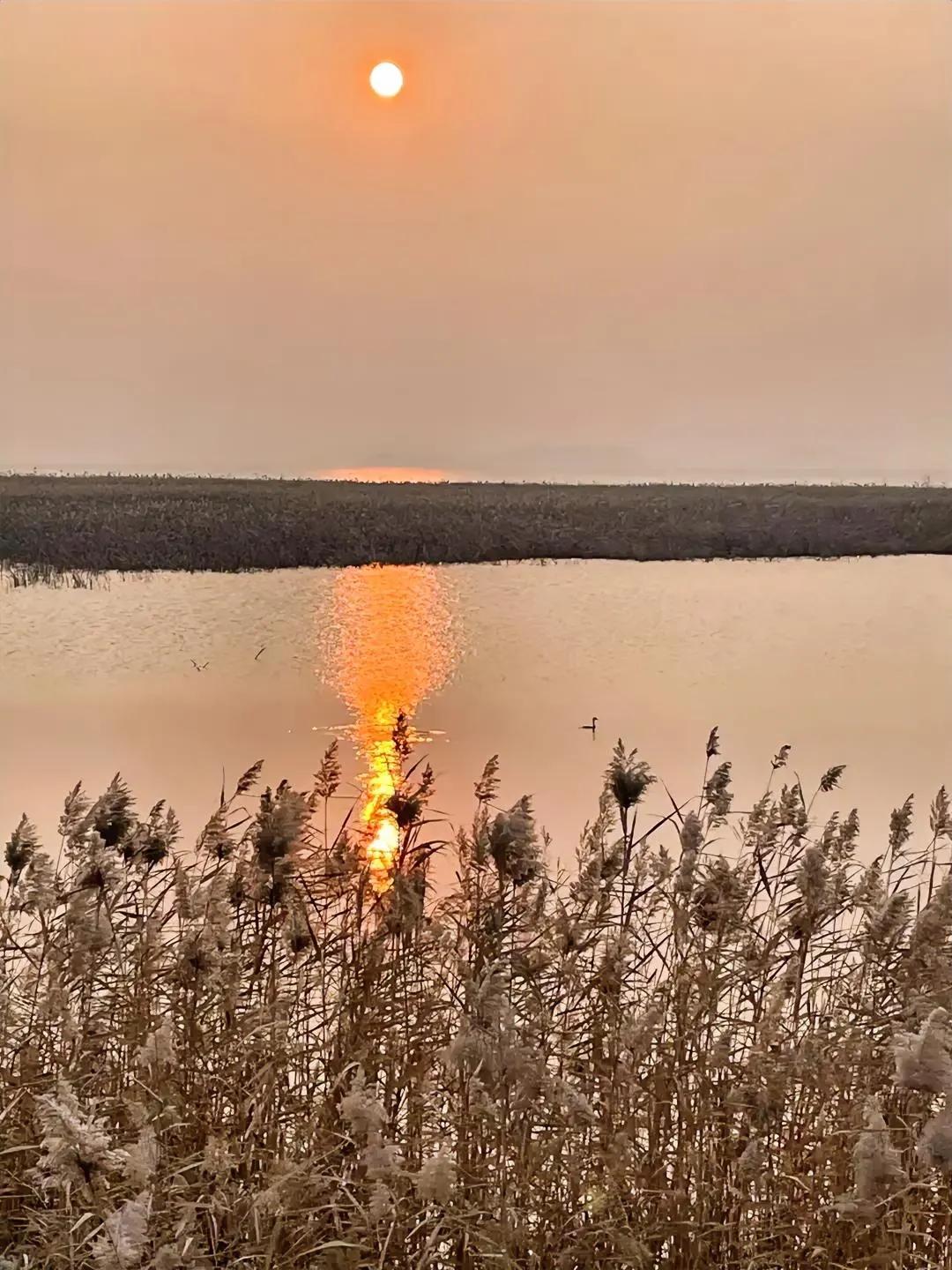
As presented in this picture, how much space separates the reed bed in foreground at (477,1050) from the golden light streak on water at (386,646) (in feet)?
2.28

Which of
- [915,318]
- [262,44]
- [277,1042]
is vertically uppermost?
[262,44]

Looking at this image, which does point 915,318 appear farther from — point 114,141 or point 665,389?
point 114,141

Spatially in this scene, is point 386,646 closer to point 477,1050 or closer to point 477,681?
point 477,681

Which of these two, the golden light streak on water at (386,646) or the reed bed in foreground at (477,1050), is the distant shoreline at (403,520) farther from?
the reed bed in foreground at (477,1050)

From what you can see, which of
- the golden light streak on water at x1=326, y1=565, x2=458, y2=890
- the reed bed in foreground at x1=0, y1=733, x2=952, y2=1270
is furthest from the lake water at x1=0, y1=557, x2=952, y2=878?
the reed bed in foreground at x1=0, y1=733, x2=952, y2=1270

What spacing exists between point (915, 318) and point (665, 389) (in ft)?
2.04

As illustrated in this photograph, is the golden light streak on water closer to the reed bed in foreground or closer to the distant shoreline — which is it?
the distant shoreline

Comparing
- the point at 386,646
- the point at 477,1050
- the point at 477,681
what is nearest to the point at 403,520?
the point at 386,646

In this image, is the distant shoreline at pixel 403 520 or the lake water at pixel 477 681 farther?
the distant shoreline at pixel 403 520

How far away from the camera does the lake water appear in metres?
2.24

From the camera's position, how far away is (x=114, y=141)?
2.22 m

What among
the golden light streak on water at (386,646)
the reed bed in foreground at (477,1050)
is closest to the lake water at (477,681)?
the golden light streak on water at (386,646)

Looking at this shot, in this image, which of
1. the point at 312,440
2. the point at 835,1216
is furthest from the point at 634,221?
the point at 835,1216

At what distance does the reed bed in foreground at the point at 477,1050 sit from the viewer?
1073 mm
